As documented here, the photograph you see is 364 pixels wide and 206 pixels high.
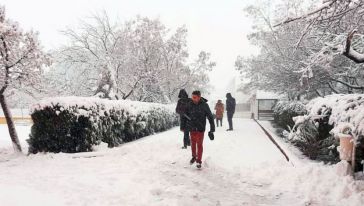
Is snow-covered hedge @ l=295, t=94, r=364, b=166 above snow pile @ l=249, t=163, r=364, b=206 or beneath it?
above

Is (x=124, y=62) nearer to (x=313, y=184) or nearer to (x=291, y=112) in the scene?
(x=291, y=112)

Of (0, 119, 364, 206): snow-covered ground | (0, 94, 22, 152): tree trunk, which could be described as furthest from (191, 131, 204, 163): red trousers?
(0, 94, 22, 152): tree trunk

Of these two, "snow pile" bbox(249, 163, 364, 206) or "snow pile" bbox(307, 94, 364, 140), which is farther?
"snow pile" bbox(307, 94, 364, 140)

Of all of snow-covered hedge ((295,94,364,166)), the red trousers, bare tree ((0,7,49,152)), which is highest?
bare tree ((0,7,49,152))

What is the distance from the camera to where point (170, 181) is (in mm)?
8055

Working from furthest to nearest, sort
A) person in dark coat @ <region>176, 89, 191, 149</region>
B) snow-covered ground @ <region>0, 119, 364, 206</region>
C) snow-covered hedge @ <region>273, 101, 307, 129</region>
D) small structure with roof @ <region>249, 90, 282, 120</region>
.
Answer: small structure with roof @ <region>249, 90, 282, 120</region> → snow-covered hedge @ <region>273, 101, 307, 129</region> → person in dark coat @ <region>176, 89, 191, 149</region> → snow-covered ground @ <region>0, 119, 364, 206</region>

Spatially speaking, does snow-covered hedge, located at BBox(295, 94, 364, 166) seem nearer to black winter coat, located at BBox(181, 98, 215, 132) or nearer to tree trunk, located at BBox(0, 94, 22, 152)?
black winter coat, located at BBox(181, 98, 215, 132)

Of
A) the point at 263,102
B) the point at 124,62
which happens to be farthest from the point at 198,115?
the point at 263,102

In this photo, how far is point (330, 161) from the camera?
1018 cm

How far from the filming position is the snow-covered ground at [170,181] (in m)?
6.58

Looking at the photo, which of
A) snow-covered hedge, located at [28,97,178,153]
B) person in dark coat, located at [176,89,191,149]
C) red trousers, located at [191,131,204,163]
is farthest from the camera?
person in dark coat, located at [176,89,191,149]

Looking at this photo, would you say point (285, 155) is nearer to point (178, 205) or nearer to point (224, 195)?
point (224, 195)

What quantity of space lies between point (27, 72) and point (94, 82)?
1437cm

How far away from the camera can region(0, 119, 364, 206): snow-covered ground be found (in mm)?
6578
